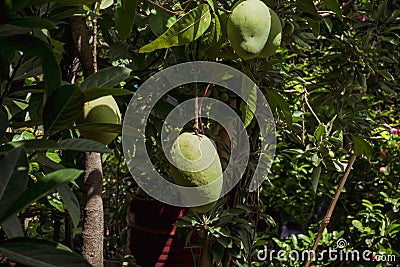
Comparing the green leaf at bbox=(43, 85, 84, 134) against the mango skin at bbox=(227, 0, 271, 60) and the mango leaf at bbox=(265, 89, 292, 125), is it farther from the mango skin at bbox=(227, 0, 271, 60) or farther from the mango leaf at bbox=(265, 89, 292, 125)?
the mango leaf at bbox=(265, 89, 292, 125)

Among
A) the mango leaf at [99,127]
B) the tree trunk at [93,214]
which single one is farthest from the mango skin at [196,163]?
the mango leaf at [99,127]

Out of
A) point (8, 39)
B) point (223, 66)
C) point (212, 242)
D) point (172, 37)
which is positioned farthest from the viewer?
point (212, 242)

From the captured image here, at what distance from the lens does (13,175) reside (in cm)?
42

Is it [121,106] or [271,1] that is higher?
[271,1]

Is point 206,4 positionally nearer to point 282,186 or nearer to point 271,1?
point 271,1

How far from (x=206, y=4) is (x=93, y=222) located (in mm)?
320

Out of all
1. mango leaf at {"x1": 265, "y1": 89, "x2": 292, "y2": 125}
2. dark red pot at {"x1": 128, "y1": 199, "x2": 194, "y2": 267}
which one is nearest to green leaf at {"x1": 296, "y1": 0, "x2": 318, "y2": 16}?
mango leaf at {"x1": 265, "y1": 89, "x2": 292, "y2": 125}

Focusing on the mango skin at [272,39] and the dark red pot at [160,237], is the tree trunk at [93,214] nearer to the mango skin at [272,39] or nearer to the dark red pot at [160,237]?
the mango skin at [272,39]

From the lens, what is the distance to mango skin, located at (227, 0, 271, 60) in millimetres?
756

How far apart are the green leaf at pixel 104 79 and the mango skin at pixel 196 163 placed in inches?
7.2

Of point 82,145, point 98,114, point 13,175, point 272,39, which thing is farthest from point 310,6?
point 13,175

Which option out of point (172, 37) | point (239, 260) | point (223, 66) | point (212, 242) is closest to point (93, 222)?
point (172, 37)

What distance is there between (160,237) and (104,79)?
92 cm

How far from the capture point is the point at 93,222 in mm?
775
